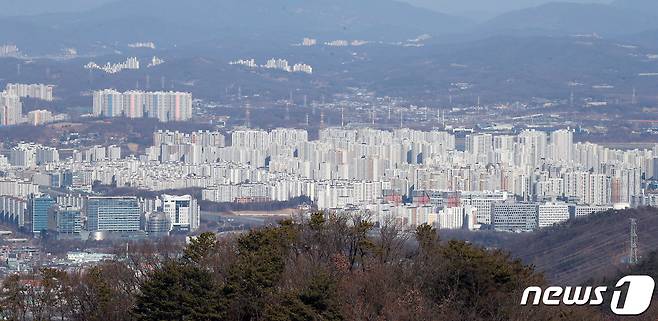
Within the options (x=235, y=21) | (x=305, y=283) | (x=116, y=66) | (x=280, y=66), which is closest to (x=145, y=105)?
(x=116, y=66)

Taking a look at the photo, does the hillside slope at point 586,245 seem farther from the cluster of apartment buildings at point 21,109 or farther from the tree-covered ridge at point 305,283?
the cluster of apartment buildings at point 21,109

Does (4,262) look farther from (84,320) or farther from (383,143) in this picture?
(383,143)

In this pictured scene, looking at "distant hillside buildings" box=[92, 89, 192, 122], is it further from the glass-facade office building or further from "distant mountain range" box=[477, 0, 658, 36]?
"distant mountain range" box=[477, 0, 658, 36]

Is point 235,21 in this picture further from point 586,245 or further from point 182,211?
point 586,245

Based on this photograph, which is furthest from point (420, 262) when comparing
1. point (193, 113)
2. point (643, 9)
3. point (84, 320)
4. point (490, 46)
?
point (643, 9)

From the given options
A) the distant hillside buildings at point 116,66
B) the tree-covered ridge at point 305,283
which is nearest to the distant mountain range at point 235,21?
the distant hillside buildings at point 116,66

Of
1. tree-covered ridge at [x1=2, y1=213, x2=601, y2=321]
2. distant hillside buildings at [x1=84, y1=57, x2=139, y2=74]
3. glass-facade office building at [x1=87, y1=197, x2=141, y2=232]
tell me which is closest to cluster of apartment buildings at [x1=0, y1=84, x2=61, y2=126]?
distant hillside buildings at [x1=84, y1=57, x2=139, y2=74]
